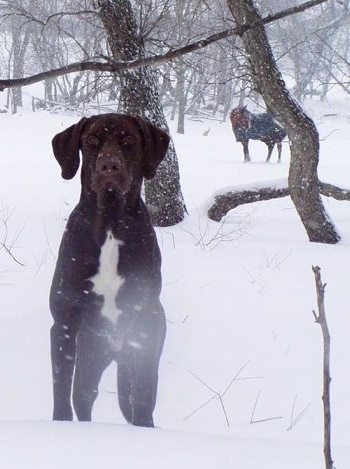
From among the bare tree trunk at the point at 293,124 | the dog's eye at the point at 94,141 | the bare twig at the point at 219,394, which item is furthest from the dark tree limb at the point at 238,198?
the dog's eye at the point at 94,141

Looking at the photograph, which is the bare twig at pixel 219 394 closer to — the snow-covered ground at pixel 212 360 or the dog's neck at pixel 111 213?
the snow-covered ground at pixel 212 360

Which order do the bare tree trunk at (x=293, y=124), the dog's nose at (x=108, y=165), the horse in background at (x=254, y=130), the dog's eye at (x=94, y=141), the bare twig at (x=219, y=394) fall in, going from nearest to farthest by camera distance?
1. the dog's nose at (x=108, y=165)
2. the dog's eye at (x=94, y=141)
3. the bare twig at (x=219, y=394)
4. the bare tree trunk at (x=293, y=124)
5. the horse in background at (x=254, y=130)

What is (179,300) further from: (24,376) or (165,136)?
(165,136)

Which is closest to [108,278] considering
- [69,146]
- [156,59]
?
[69,146]

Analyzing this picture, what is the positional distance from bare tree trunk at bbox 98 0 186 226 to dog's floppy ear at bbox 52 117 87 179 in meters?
4.43

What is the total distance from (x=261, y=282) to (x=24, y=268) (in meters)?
2.08

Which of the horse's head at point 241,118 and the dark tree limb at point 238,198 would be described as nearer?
the dark tree limb at point 238,198

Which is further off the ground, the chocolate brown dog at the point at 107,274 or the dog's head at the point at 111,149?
the dog's head at the point at 111,149

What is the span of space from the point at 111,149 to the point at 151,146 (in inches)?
9.6

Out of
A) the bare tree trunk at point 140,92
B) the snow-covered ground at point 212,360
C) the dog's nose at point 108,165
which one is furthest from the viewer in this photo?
the bare tree trunk at point 140,92

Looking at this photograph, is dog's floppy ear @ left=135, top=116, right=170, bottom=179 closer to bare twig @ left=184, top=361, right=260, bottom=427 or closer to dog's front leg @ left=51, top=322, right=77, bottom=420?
dog's front leg @ left=51, top=322, right=77, bottom=420

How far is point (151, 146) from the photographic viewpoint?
2754 mm

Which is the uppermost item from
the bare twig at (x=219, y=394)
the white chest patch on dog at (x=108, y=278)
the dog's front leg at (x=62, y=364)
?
the white chest patch on dog at (x=108, y=278)

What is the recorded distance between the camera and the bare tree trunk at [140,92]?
281 inches
